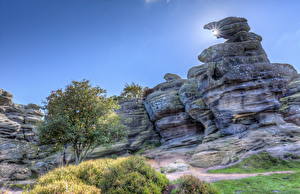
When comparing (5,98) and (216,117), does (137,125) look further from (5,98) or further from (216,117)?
(5,98)

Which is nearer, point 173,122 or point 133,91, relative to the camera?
point 173,122

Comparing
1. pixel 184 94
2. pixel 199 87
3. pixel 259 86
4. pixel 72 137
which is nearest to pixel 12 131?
pixel 72 137

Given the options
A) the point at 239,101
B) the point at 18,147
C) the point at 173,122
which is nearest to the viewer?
the point at 239,101

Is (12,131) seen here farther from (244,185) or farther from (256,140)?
(256,140)

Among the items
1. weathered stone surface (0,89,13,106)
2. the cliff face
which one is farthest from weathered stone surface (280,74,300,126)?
weathered stone surface (0,89,13,106)

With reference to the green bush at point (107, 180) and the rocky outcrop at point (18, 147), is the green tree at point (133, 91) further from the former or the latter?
the green bush at point (107, 180)

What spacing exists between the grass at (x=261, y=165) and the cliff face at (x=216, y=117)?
1.05 meters

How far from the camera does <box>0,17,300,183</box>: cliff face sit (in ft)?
65.0

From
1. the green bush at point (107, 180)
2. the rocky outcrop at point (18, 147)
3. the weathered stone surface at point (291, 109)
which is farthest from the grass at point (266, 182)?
the rocky outcrop at point (18, 147)

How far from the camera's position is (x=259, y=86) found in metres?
23.7

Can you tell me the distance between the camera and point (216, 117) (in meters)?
25.1

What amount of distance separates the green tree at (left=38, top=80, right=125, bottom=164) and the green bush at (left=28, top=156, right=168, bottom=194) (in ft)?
31.6

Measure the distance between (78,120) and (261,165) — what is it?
70.8 ft

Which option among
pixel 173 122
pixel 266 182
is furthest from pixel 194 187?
pixel 173 122
